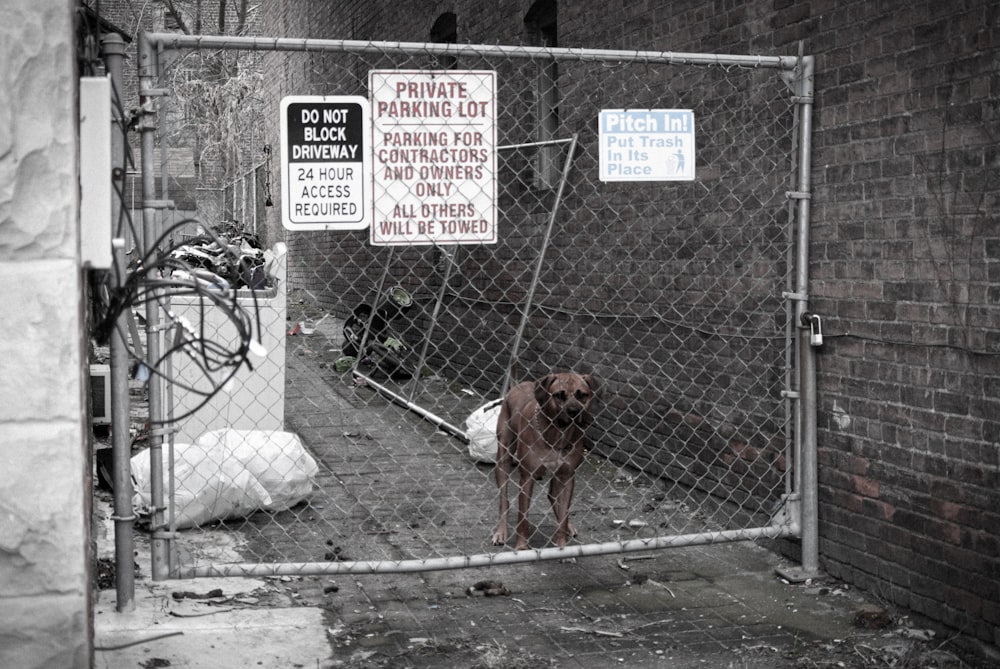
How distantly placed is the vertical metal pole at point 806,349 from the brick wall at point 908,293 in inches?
3.1

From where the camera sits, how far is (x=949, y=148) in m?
4.78

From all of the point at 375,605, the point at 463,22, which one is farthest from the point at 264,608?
the point at 463,22

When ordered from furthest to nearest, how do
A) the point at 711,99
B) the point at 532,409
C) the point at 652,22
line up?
the point at 652,22 < the point at 711,99 < the point at 532,409

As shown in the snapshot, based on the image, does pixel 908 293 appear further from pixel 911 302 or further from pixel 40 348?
pixel 40 348

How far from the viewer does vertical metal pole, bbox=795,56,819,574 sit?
555cm

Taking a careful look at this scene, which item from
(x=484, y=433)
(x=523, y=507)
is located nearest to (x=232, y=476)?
(x=523, y=507)

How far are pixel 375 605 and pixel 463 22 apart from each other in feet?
24.0

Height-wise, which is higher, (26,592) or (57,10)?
(57,10)

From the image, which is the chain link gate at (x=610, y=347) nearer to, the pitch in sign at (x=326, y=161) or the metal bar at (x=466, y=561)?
the metal bar at (x=466, y=561)

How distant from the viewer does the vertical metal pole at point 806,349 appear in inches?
219

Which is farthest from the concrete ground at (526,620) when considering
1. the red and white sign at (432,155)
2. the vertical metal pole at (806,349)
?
the red and white sign at (432,155)

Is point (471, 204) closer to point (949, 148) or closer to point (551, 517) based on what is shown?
point (949, 148)

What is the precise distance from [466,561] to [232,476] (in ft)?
6.58

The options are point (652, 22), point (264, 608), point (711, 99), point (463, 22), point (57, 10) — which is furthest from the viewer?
point (463, 22)
